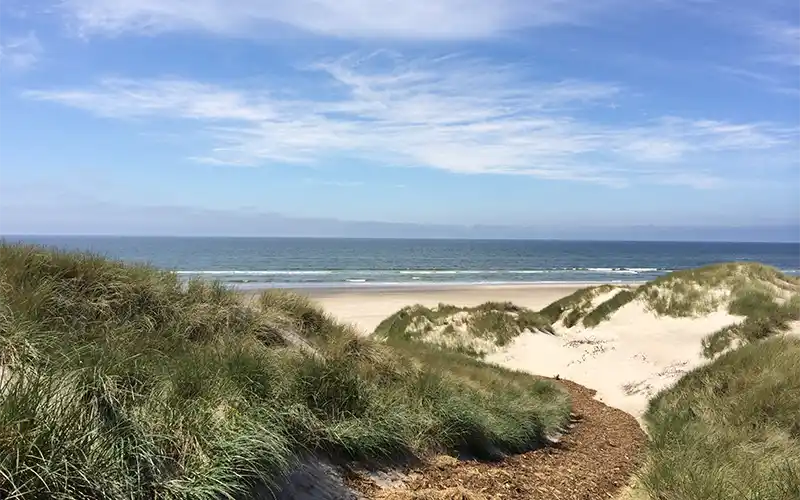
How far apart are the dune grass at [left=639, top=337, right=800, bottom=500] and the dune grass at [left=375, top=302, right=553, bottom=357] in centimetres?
878

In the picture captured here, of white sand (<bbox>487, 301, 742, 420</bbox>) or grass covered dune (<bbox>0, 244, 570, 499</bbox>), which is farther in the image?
white sand (<bbox>487, 301, 742, 420</bbox>)

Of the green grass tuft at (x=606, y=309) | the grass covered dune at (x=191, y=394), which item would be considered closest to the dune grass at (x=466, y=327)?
the green grass tuft at (x=606, y=309)

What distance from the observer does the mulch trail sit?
667cm

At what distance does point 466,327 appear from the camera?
77.9 ft

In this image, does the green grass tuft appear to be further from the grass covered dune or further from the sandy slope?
the grass covered dune

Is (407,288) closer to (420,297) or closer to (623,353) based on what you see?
(420,297)

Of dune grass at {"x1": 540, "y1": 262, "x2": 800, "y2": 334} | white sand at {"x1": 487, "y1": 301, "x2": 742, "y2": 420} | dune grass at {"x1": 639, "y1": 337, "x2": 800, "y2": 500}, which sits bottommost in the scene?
white sand at {"x1": 487, "y1": 301, "x2": 742, "y2": 420}

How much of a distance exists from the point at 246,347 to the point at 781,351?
10.9 metres

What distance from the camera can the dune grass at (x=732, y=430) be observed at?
21.3 ft

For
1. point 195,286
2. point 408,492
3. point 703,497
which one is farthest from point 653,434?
point 195,286

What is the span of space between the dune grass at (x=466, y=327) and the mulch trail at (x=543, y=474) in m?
10.5

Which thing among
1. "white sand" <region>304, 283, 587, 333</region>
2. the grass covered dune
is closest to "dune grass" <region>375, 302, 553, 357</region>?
"white sand" <region>304, 283, 587, 333</region>

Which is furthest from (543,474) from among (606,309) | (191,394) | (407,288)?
(407,288)

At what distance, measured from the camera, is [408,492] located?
6422mm
